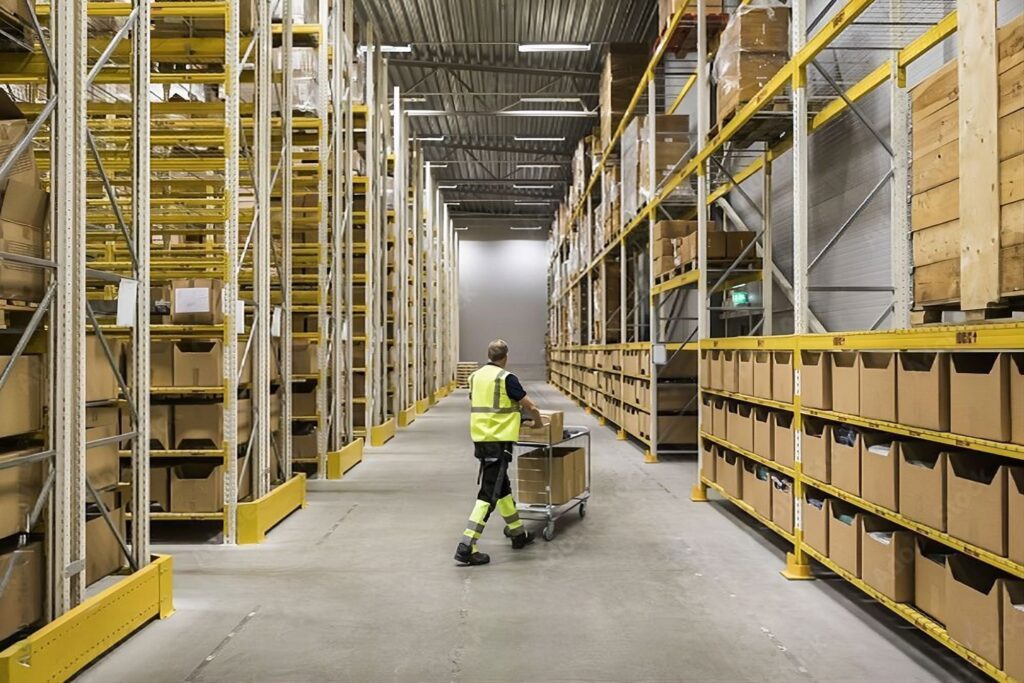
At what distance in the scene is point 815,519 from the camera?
549 centimetres

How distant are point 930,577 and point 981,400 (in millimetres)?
1077

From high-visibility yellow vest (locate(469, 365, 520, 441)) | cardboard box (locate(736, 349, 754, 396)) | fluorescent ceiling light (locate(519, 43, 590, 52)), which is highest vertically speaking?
fluorescent ceiling light (locate(519, 43, 590, 52))

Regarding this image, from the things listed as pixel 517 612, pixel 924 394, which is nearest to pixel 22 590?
pixel 517 612

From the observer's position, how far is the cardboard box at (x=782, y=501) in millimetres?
6039

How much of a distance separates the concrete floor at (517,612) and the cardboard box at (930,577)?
30 centimetres

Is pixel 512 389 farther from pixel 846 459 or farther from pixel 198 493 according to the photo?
pixel 198 493

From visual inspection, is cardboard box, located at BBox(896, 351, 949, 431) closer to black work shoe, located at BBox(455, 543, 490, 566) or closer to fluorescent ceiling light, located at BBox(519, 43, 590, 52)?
black work shoe, located at BBox(455, 543, 490, 566)

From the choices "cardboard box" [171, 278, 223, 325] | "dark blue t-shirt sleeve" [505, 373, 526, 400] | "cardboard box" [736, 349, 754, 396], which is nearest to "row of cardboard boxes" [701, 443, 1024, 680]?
"cardboard box" [736, 349, 754, 396]

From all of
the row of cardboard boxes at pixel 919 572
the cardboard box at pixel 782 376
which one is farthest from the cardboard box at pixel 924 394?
the cardboard box at pixel 782 376

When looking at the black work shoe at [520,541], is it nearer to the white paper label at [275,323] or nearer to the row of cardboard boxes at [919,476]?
the row of cardboard boxes at [919,476]

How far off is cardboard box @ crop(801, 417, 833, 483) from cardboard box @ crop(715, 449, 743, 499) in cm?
172

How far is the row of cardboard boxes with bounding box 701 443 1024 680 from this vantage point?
3404 mm

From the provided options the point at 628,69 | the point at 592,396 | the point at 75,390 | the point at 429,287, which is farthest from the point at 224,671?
the point at 429,287

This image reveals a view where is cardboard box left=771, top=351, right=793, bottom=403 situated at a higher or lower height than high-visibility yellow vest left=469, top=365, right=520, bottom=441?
higher
